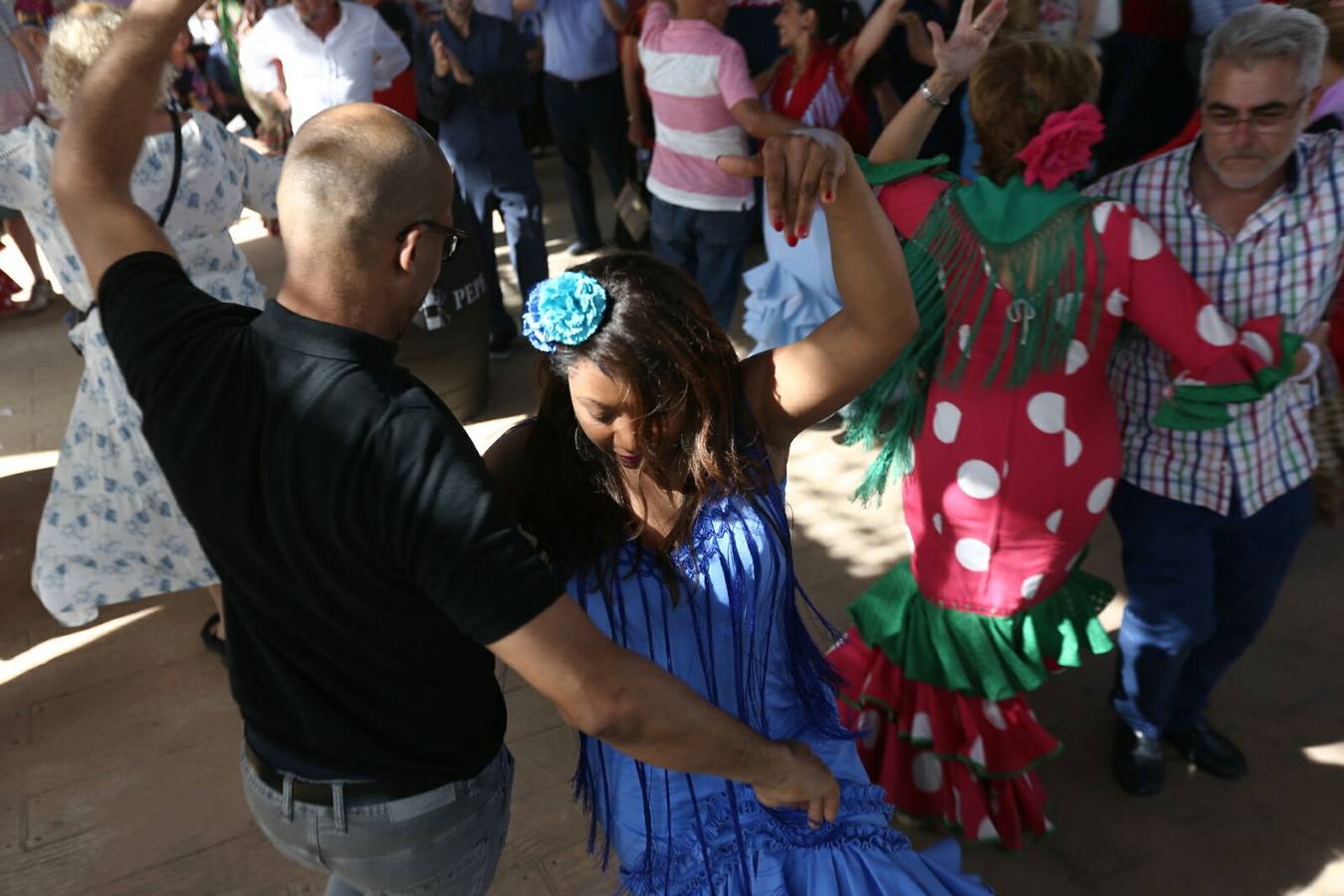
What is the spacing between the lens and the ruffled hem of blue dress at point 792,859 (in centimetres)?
158

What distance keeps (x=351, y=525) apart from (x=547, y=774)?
1.76 metres

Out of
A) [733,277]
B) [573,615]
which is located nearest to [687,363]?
[573,615]

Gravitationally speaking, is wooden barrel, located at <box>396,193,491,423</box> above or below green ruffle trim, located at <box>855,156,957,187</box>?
below

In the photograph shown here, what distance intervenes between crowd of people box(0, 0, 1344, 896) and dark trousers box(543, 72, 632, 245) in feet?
9.57

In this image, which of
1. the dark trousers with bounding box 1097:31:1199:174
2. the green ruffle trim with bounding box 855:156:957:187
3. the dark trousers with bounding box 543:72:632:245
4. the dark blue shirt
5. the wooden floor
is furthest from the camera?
the dark trousers with bounding box 543:72:632:245

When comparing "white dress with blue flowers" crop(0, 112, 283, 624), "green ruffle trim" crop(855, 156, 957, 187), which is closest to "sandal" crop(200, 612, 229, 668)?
"white dress with blue flowers" crop(0, 112, 283, 624)

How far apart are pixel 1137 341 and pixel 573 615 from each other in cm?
156

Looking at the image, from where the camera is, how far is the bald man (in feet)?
3.94

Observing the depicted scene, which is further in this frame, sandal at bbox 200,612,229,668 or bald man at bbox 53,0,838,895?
sandal at bbox 200,612,229,668

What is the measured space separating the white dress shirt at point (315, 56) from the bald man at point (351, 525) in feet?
10.5

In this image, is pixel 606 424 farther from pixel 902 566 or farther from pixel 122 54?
pixel 902 566

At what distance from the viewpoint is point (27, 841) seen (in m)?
2.66

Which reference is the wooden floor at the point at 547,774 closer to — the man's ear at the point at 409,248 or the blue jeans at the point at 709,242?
the blue jeans at the point at 709,242

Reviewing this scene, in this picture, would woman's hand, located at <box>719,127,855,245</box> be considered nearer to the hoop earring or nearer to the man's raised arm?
the hoop earring
